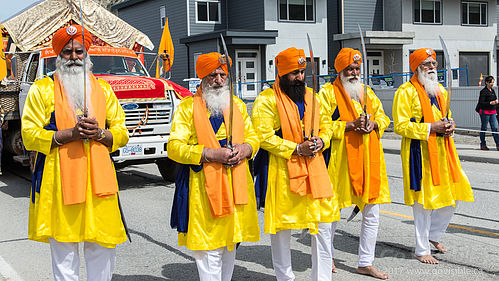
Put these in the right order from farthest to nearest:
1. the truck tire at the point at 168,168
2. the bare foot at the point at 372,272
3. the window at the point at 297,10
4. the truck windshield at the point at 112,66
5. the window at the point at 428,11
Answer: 1. the window at the point at 428,11
2. the window at the point at 297,10
3. the truck tire at the point at 168,168
4. the truck windshield at the point at 112,66
5. the bare foot at the point at 372,272

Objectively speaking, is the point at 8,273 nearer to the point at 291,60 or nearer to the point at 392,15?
the point at 291,60

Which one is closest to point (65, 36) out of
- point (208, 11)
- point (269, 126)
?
point (269, 126)

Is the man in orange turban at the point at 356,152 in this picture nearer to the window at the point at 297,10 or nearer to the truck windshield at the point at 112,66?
the truck windshield at the point at 112,66

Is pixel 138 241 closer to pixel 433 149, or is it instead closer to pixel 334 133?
pixel 334 133

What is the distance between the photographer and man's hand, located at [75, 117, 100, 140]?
13.3ft

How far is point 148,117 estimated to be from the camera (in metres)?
10.6

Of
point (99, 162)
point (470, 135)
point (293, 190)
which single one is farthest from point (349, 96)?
point (470, 135)

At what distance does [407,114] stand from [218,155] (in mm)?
2481

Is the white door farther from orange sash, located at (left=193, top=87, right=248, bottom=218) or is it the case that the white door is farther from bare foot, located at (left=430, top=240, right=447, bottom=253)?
orange sash, located at (left=193, top=87, right=248, bottom=218)

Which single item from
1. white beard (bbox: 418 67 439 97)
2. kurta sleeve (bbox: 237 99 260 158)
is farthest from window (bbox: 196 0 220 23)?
kurta sleeve (bbox: 237 99 260 158)

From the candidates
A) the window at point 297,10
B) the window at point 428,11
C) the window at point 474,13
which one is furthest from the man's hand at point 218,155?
the window at point 474,13

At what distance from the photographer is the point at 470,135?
1952 cm

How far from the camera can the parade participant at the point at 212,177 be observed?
442 centimetres

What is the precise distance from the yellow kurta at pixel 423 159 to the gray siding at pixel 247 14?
27343 millimetres
